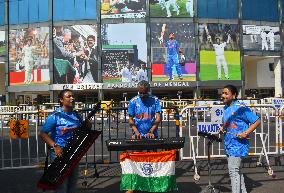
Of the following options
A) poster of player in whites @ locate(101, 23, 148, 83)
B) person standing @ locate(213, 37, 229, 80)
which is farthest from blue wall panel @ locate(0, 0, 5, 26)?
person standing @ locate(213, 37, 229, 80)

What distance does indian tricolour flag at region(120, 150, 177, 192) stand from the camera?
20.2ft

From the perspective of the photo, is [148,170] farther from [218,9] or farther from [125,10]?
[218,9]

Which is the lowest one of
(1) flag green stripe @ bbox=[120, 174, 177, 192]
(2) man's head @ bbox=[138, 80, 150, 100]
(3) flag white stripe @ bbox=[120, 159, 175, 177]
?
(1) flag green stripe @ bbox=[120, 174, 177, 192]

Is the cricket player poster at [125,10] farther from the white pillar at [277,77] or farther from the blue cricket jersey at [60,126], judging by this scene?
the blue cricket jersey at [60,126]

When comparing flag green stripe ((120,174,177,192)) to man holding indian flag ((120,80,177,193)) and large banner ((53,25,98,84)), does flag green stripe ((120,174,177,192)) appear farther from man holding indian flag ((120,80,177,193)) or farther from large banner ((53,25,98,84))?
large banner ((53,25,98,84))

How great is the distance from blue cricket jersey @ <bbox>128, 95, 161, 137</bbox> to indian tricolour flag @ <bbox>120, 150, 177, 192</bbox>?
71cm

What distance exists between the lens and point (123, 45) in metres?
44.5

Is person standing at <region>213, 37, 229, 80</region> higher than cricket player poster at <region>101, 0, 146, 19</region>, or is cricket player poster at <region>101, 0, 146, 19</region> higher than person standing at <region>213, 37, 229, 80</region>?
cricket player poster at <region>101, 0, 146, 19</region>

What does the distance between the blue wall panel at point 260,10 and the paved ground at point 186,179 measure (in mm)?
41188

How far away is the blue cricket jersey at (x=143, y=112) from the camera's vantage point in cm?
679

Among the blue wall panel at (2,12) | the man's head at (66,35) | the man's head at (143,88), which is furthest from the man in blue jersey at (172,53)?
the man's head at (143,88)

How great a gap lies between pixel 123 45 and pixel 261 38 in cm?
1700

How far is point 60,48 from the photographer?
149 ft

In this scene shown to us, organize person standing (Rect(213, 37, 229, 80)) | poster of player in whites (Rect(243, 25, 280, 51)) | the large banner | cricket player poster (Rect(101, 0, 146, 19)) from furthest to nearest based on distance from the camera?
1. poster of player in whites (Rect(243, 25, 280, 51))
2. person standing (Rect(213, 37, 229, 80))
3. the large banner
4. cricket player poster (Rect(101, 0, 146, 19))
